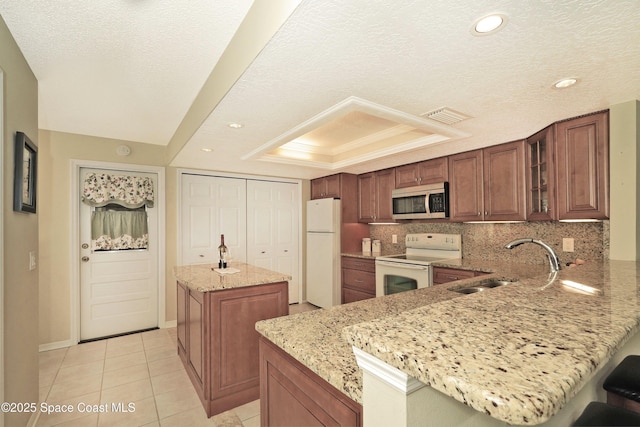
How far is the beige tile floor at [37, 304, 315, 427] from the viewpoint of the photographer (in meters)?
2.10

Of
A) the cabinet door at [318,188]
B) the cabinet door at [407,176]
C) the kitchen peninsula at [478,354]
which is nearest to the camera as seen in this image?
the kitchen peninsula at [478,354]

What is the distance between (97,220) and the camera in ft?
11.7

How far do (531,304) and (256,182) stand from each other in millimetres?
4160

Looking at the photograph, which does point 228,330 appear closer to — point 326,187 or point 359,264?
point 359,264

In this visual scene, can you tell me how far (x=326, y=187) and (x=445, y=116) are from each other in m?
2.67

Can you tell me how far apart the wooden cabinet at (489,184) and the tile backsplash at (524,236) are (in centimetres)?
30

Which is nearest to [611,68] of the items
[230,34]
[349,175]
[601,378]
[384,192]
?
[601,378]

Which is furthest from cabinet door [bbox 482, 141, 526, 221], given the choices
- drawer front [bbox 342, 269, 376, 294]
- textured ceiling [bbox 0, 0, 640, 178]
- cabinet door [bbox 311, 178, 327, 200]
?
cabinet door [bbox 311, 178, 327, 200]

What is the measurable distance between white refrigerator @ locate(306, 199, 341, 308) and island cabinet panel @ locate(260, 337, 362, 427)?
10.5 ft

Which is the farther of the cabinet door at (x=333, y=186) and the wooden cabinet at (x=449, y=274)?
the cabinet door at (x=333, y=186)

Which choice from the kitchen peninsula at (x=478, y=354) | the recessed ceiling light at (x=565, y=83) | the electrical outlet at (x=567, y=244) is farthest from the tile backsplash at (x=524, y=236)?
the kitchen peninsula at (x=478, y=354)

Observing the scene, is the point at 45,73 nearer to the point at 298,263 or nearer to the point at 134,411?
the point at 134,411

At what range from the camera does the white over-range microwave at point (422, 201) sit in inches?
133

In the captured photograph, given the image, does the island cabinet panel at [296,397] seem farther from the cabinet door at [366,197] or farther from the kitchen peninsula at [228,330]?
the cabinet door at [366,197]
